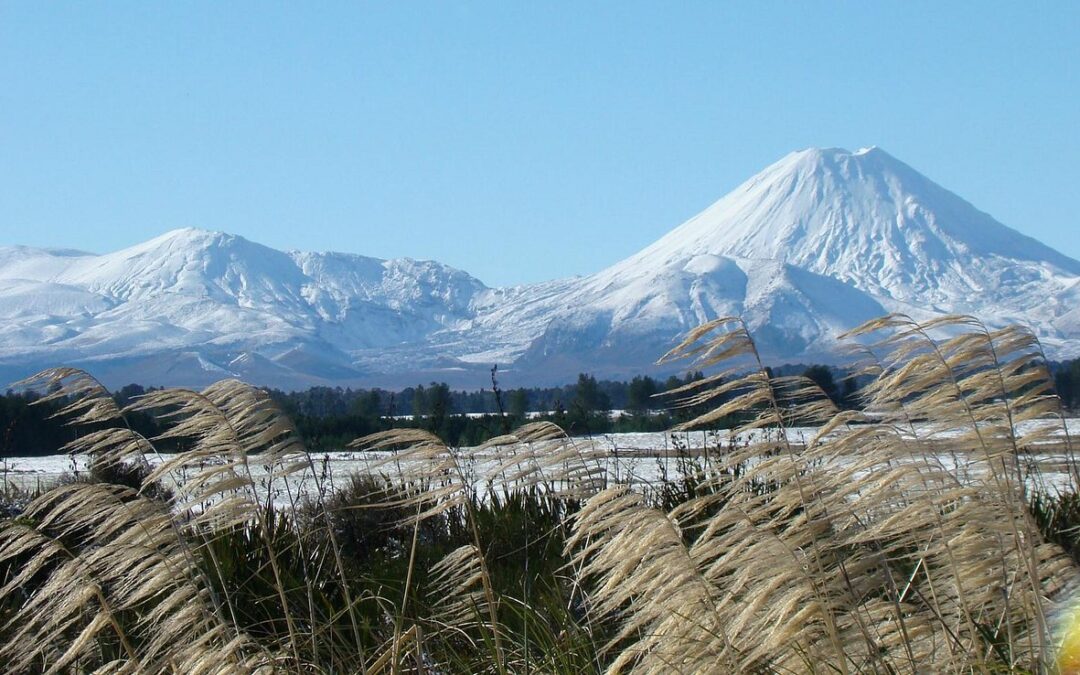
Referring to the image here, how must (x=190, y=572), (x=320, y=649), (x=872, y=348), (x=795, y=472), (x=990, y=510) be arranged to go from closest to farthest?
(x=795, y=472), (x=990, y=510), (x=190, y=572), (x=872, y=348), (x=320, y=649)

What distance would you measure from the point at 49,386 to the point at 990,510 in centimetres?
281

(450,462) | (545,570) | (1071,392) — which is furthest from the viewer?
(1071,392)

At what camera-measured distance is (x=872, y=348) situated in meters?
4.54

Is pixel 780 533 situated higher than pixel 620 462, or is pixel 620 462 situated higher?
pixel 780 533

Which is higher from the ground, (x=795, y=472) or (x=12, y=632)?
(x=795, y=472)

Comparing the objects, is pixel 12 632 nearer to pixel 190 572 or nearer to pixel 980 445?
pixel 190 572

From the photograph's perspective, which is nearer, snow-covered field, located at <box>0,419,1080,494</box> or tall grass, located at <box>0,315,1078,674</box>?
tall grass, located at <box>0,315,1078,674</box>

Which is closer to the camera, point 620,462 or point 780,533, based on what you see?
point 780,533

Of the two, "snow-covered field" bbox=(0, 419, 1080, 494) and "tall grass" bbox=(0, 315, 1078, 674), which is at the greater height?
"tall grass" bbox=(0, 315, 1078, 674)

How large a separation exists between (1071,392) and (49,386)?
29749 millimetres

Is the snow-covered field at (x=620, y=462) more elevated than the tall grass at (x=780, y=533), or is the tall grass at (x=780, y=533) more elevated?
the tall grass at (x=780, y=533)

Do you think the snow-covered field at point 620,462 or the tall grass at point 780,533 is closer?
the tall grass at point 780,533

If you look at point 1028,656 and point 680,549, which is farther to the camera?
point 1028,656

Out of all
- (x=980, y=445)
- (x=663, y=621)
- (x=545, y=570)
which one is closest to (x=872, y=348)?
(x=980, y=445)
